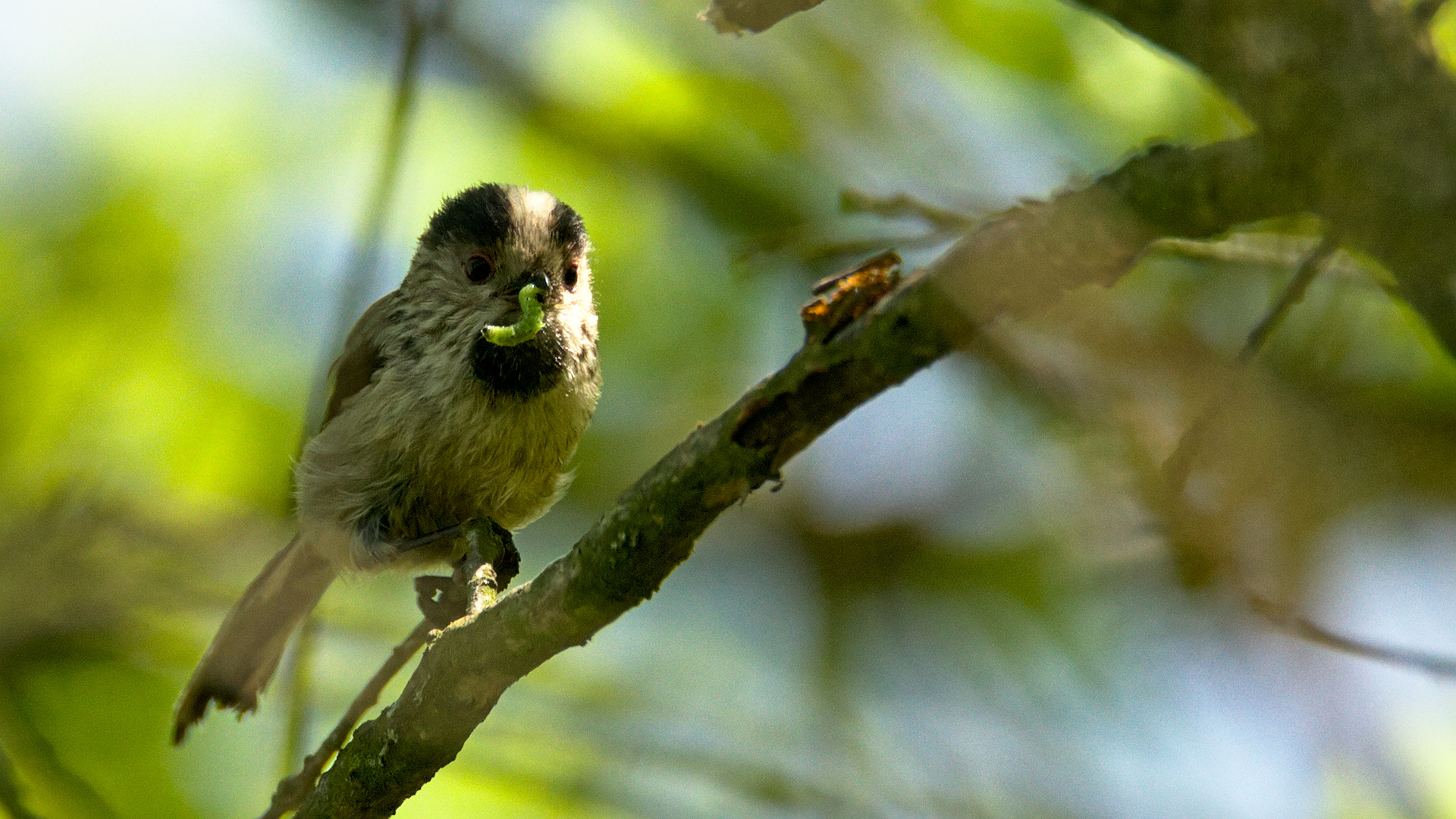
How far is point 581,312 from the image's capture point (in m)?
3.92

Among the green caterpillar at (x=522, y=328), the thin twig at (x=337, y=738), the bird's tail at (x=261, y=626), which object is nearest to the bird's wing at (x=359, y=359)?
the bird's tail at (x=261, y=626)

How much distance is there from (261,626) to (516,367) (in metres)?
1.55

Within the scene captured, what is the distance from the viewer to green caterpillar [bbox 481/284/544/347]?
324cm

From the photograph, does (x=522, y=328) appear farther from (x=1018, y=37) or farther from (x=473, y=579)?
(x=1018, y=37)

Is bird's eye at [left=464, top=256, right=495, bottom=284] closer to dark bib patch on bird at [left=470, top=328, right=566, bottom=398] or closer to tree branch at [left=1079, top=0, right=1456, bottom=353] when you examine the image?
dark bib patch on bird at [left=470, top=328, right=566, bottom=398]

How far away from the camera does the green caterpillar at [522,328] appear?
3244 millimetres

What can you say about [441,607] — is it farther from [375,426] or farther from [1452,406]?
[1452,406]

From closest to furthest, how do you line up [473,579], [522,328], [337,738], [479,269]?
1. [473,579]
2. [337,738]
3. [522,328]
4. [479,269]

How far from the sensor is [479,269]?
13.0 ft

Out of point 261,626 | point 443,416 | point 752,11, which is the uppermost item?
point 443,416

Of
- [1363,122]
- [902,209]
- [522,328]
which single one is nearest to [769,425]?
[1363,122]

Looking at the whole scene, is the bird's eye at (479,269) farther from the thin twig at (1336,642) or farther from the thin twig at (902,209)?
the thin twig at (1336,642)

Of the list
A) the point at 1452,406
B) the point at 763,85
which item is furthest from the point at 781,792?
the point at 763,85

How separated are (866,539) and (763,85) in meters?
2.38
